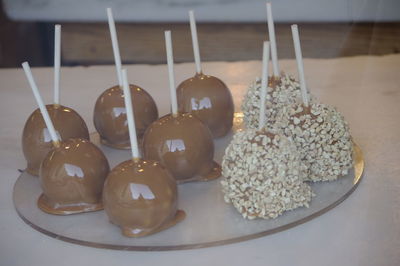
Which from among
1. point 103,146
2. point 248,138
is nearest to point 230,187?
point 248,138

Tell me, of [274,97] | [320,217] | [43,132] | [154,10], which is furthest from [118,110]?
[154,10]

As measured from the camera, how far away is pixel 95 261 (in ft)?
→ 2.52

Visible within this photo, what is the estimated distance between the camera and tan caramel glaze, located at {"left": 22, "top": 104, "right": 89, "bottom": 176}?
973 millimetres

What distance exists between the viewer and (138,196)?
2.59 ft

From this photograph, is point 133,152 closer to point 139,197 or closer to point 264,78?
point 139,197

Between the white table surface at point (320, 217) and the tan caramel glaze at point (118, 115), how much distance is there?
0.14 meters

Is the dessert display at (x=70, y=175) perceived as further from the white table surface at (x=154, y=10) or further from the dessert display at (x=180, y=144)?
the white table surface at (x=154, y=10)

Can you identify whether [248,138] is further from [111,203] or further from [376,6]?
[376,6]

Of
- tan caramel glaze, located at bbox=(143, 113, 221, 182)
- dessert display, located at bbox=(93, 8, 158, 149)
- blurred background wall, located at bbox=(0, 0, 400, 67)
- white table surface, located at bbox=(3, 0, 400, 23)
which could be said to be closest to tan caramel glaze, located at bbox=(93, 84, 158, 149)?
dessert display, located at bbox=(93, 8, 158, 149)

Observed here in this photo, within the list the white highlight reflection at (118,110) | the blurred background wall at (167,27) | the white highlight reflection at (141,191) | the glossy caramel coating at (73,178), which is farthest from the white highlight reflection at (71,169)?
the blurred background wall at (167,27)

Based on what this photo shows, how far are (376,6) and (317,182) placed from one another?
0.36m

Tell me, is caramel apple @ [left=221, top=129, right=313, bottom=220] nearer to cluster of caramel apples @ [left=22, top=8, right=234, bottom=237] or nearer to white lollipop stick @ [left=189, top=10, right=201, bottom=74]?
cluster of caramel apples @ [left=22, top=8, right=234, bottom=237]

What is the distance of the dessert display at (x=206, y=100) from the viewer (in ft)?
3.48

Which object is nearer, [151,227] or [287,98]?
[151,227]
